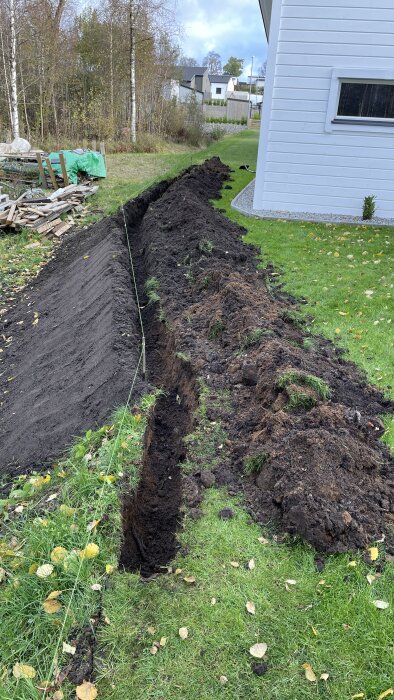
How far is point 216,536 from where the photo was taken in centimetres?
295

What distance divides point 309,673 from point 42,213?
10.8 meters

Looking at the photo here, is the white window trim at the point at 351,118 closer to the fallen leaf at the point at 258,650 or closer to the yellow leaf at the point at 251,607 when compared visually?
the yellow leaf at the point at 251,607

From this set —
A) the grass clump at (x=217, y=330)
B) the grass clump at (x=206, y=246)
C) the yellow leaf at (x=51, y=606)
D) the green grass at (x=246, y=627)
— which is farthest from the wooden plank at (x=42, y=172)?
the yellow leaf at (x=51, y=606)

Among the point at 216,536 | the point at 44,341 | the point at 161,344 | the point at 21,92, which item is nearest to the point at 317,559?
the point at 216,536

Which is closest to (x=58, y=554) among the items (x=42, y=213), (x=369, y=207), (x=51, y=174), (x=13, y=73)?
(x=369, y=207)

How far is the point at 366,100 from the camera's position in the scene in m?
9.60

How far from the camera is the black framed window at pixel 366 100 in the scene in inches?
373

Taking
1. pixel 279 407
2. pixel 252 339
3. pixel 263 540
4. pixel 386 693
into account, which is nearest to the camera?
pixel 386 693

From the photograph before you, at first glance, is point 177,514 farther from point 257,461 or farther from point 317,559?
point 317,559

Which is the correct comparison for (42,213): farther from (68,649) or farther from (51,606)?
(68,649)

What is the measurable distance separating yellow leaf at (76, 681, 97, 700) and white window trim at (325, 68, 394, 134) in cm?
1012

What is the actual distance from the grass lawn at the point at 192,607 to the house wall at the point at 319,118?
8.32m

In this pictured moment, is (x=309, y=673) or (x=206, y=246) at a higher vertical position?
(x=206, y=246)

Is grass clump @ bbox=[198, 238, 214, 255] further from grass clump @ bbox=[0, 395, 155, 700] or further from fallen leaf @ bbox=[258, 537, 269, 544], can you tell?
fallen leaf @ bbox=[258, 537, 269, 544]
